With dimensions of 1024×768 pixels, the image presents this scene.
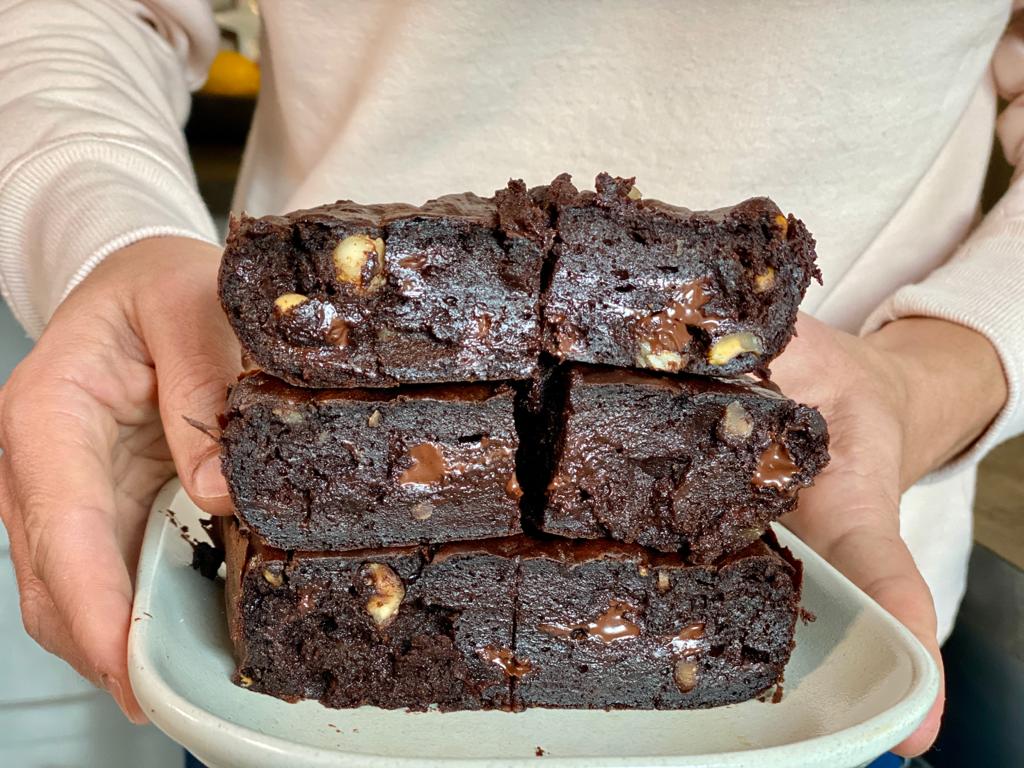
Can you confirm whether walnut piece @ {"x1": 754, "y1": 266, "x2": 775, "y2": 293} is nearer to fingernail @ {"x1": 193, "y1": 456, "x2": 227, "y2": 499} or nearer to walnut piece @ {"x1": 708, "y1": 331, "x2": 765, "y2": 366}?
walnut piece @ {"x1": 708, "y1": 331, "x2": 765, "y2": 366}

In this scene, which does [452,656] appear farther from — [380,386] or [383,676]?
[380,386]

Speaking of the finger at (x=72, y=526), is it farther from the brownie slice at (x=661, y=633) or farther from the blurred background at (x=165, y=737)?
the blurred background at (x=165, y=737)

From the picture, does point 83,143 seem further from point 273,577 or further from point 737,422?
point 737,422

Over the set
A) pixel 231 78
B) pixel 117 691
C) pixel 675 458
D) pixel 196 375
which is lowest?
pixel 231 78

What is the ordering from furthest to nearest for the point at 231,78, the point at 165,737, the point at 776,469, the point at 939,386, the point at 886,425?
1. the point at 231,78
2. the point at 165,737
3. the point at 939,386
4. the point at 886,425
5. the point at 776,469

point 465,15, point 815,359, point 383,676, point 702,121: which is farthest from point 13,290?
point 815,359

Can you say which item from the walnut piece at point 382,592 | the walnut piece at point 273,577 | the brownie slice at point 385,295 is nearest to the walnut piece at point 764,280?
the brownie slice at point 385,295

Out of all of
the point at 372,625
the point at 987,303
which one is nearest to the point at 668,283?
the point at 372,625

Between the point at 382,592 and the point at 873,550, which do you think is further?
the point at 873,550
